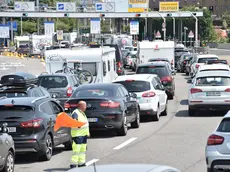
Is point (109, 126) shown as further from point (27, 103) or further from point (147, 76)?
point (147, 76)

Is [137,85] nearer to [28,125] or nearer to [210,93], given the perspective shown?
[210,93]

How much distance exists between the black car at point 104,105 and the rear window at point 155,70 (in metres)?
11.7

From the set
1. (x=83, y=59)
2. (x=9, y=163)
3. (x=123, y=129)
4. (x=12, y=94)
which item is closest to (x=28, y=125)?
(x=9, y=163)

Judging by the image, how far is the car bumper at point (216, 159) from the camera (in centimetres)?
1176

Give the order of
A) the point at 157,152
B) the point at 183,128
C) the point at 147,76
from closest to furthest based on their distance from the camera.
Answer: the point at 157,152 < the point at 183,128 < the point at 147,76

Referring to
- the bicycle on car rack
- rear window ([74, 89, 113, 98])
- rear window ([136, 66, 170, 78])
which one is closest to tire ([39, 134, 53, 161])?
rear window ([74, 89, 113, 98])

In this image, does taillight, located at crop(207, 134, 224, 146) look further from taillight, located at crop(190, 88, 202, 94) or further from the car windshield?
taillight, located at crop(190, 88, 202, 94)

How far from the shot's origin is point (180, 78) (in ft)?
167

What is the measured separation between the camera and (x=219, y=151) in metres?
11.9

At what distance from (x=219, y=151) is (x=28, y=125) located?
4.63 meters

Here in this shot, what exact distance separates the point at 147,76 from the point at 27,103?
9.41 metres

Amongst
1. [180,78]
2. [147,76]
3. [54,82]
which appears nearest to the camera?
[147,76]

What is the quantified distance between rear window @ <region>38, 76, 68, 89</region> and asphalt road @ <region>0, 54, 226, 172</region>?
4.04 meters

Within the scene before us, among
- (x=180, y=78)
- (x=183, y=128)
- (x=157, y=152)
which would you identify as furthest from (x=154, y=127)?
(x=180, y=78)
